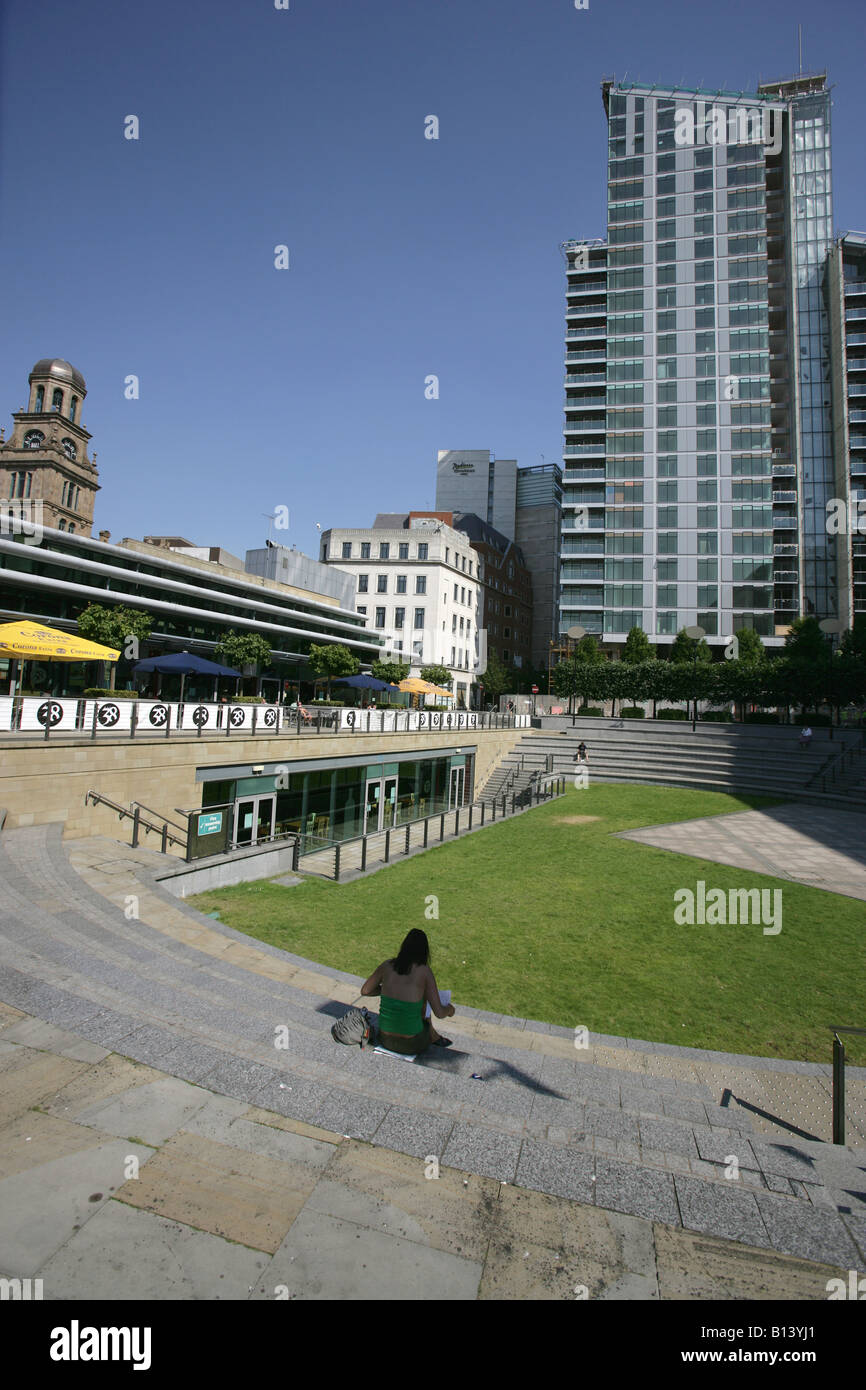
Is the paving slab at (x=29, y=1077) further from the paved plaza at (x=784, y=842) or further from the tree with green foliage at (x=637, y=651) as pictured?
the tree with green foliage at (x=637, y=651)

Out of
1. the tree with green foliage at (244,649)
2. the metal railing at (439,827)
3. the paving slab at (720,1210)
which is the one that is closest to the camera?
the paving slab at (720,1210)

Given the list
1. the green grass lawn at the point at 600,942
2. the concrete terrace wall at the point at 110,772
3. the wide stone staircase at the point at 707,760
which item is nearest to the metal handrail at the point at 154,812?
the concrete terrace wall at the point at 110,772

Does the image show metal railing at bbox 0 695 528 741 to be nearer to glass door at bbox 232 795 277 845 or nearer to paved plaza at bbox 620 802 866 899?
glass door at bbox 232 795 277 845

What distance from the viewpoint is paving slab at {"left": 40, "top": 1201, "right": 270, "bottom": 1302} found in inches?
109

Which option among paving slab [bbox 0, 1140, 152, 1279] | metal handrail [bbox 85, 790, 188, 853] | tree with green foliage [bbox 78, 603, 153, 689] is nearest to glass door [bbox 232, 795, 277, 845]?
metal handrail [bbox 85, 790, 188, 853]

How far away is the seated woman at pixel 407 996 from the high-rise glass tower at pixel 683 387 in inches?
2290

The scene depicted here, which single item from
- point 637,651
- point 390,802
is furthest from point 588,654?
point 390,802

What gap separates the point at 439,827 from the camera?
73.2 feet

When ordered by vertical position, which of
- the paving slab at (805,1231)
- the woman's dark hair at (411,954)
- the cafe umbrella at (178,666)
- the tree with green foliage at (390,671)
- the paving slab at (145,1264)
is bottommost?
the paving slab at (805,1231)

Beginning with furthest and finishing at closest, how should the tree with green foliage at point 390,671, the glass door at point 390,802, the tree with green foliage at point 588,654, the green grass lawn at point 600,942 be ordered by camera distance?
1. the tree with green foliage at point 588,654
2. the tree with green foliage at point 390,671
3. the glass door at point 390,802
4. the green grass lawn at point 600,942

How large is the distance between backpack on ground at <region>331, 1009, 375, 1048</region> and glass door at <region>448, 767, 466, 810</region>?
24.5 metres

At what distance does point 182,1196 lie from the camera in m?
3.38

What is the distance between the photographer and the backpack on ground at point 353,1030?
18.8 feet

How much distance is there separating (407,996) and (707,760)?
29.9m
